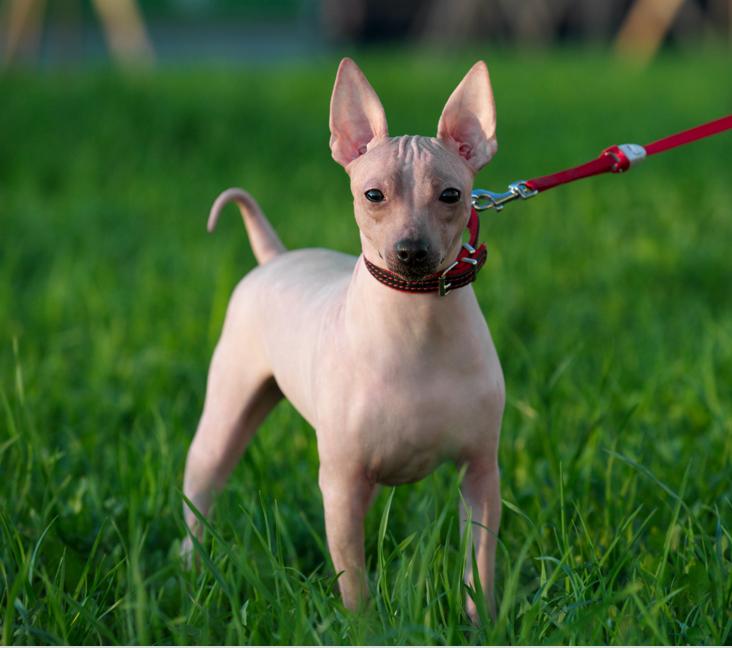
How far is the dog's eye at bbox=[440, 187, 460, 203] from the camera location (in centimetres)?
190

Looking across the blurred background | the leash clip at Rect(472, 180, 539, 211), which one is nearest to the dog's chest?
the leash clip at Rect(472, 180, 539, 211)

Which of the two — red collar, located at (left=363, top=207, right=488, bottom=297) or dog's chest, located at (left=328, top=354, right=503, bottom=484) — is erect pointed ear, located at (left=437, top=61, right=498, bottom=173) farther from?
dog's chest, located at (left=328, top=354, right=503, bottom=484)

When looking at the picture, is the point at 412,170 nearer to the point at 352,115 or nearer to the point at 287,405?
the point at 352,115

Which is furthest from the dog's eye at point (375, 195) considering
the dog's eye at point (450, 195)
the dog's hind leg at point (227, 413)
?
the dog's hind leg at point (227, 413)

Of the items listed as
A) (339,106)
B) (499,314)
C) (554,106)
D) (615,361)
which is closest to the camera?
(339,106)

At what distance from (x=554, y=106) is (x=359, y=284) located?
8104mm

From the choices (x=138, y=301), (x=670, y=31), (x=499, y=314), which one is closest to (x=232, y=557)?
(x=499, y=314)

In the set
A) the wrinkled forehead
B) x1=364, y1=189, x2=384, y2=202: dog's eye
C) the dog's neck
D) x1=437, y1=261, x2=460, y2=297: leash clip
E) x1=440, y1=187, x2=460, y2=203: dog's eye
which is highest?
the wrinkled forehead

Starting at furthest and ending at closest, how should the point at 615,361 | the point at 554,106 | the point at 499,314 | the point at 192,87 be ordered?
the point at 554,106 → the point at 192,87 → the point at 499,314 → the point at 615,361

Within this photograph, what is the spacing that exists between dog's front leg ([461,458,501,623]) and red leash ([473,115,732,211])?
51 cm

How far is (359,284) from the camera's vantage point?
2088mm

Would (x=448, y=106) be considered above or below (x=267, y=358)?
above

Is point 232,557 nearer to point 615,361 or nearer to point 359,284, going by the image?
point 359,284

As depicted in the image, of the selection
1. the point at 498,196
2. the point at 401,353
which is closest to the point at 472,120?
the point at 498,196
